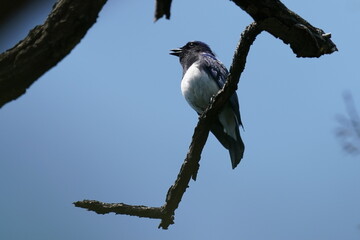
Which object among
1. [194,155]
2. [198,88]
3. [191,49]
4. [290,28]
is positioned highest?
[191,49]

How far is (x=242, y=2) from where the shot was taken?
2.79 meters

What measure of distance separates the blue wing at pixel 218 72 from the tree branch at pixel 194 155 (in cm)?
180

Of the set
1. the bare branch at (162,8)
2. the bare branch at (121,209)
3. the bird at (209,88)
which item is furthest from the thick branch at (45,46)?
the bird at (209,88)

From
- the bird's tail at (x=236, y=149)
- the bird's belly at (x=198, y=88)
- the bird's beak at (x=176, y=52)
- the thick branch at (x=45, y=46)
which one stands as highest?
the bird's beak at (x=176, y=52)

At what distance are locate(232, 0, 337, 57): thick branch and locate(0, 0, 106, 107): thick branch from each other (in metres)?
1.05

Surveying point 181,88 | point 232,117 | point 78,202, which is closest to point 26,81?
point 78,202

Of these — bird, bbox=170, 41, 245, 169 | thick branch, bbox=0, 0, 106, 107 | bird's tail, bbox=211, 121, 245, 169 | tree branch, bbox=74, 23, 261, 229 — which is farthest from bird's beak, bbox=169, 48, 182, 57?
thick branch, bbox=0, 0, 106, 107

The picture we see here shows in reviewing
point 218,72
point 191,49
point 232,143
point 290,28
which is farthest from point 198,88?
point 290,28

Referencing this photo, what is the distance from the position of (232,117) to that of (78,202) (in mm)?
2952

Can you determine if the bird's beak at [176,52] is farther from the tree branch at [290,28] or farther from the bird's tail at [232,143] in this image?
the tree branch at [290,28]

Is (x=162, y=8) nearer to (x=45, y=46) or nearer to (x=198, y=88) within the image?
(x=45, y=46)

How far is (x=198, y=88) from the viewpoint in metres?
6.31

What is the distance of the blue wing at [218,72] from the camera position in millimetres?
5988

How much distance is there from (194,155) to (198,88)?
2355 millimetres
